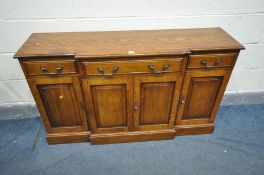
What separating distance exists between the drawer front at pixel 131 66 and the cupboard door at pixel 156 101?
7 centimetres

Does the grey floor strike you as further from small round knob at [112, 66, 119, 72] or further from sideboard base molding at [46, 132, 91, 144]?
small round knob at [112, 66, 119, 72]

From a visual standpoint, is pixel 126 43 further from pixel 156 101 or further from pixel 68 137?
pixel 68 137

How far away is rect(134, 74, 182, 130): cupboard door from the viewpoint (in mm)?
1432

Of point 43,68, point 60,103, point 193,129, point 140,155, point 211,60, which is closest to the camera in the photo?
point 43,68

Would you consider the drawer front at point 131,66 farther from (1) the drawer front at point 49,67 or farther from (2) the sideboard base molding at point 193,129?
(2) the sideboard base molding at point 193,129

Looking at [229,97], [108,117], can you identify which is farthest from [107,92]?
[229,97]

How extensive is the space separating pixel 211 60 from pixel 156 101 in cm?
51

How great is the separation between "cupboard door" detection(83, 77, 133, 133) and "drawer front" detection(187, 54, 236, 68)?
1.52ft

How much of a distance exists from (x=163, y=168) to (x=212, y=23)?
1311 millimetres

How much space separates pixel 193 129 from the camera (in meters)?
1.83

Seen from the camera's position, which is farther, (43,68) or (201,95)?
(201,95)

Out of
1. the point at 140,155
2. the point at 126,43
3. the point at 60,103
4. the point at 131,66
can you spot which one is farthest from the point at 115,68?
the point at 140,155

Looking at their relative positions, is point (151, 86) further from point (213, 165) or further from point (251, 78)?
point (251, 78)

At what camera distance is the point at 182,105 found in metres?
1.62
